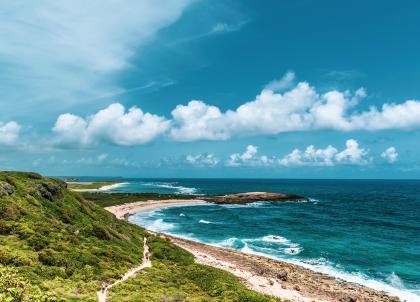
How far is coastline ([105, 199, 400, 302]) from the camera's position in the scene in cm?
3316

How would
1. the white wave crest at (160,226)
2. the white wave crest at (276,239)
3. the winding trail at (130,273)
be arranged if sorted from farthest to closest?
1. the white wave crest at (160,226)
2. the white wave crest at (276,239)
3. the winding trail at (130,273)

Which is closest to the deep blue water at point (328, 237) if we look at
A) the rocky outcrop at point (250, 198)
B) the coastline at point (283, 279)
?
the coastline at point (283, 279)

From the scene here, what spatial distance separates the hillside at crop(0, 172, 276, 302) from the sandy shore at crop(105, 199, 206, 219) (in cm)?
4742

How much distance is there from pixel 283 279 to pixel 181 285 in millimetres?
13271

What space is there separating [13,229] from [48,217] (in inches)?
292

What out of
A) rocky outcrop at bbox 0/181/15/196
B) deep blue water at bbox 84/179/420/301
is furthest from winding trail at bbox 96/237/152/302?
deep blue water at bbox 84/179/420/301

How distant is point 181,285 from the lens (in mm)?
30266

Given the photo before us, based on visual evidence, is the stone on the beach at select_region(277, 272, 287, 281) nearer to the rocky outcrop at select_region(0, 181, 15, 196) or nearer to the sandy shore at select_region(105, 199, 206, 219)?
the rocky outcrop at select_region(0, 181, 15, 196)

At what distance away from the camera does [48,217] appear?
129ft

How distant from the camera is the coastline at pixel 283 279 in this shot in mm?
33156

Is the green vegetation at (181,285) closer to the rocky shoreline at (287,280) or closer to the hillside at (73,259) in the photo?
the hillside at (73,259)

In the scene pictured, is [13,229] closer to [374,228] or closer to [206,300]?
[206,300]

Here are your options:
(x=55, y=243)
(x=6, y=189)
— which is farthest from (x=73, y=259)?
(x=6, y=189)

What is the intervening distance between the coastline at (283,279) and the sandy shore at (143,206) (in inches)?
1949
